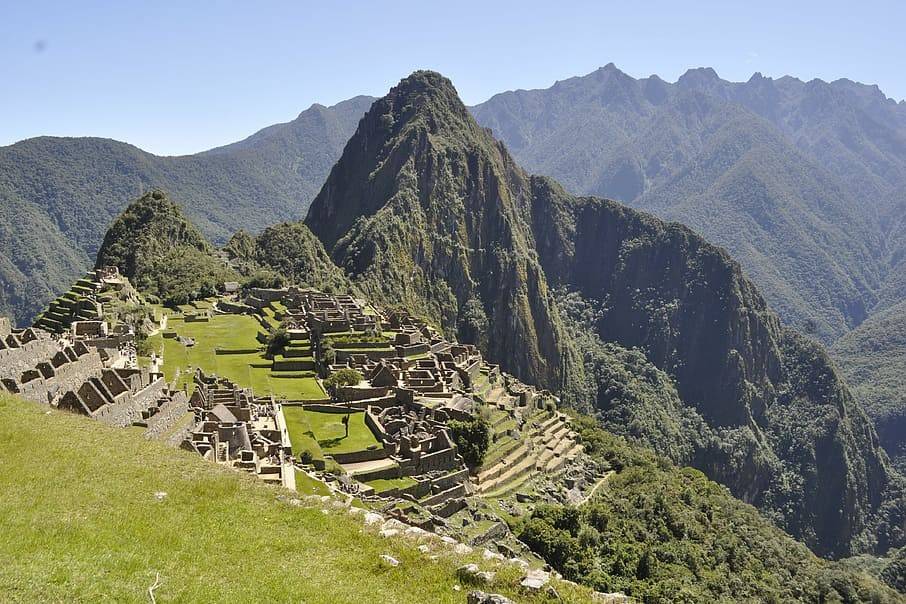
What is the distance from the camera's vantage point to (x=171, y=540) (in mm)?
14297

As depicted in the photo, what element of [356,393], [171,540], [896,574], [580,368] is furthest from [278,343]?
[580,368]

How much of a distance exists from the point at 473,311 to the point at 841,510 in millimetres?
92278

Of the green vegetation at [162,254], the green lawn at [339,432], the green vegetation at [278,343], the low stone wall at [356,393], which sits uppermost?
the green vegetation at [162,254]

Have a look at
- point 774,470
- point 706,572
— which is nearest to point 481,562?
point 706,572

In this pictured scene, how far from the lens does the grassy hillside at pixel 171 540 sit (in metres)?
12.3

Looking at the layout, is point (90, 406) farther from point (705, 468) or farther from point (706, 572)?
point (705, 468)

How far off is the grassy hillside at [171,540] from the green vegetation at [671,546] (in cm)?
2494

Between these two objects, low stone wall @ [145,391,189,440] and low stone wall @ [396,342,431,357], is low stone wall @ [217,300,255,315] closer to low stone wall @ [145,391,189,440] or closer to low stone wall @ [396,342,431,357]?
low stone wall @ [396,342,431,357]

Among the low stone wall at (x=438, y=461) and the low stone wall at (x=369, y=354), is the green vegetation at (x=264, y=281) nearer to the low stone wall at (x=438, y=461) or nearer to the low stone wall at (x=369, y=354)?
the low stone wall at (x=369, y=354)

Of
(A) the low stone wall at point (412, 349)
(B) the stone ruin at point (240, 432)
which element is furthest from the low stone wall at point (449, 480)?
(A) the low stone wall at point (412, 349)

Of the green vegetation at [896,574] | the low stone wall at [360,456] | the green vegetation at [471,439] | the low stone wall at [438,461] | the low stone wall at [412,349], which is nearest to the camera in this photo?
the low stone wall at [360,456]

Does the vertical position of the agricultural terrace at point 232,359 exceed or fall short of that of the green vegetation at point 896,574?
it exceeds it

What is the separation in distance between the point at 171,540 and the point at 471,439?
33.2 metres

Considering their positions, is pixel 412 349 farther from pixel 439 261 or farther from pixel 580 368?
pixel 580 368
